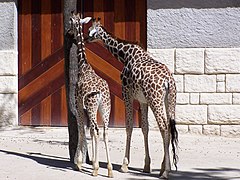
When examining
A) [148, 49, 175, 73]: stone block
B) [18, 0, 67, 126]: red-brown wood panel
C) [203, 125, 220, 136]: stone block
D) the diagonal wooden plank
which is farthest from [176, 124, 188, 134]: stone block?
the diagonal wooden plank

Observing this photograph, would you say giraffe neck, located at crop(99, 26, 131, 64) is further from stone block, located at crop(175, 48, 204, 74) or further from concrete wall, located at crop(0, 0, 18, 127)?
concrete wall, located at crop(0, 0, 18, 127)

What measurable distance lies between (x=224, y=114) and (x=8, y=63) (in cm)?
444

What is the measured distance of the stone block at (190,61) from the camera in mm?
12156

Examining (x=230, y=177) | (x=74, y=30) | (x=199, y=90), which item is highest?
(x=74, y=30)

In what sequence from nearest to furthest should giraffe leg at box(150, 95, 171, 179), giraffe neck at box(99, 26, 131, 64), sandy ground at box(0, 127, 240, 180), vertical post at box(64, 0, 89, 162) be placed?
giraffe leg at box(150, 95, 171, 179) → sandy ground at box(0, 127, 240, 180) → giraffe neck at box(99, 26, 131, 64) → vertical post at box(64, 0, 89, 162)

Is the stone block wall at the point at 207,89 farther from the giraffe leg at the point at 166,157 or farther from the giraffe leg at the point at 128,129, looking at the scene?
the giraffe leg at the point at 166,157

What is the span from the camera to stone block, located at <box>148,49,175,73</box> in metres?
12.3

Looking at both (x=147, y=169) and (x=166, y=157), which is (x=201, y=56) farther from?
(x=166, y=157)

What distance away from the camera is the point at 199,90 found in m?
12.2

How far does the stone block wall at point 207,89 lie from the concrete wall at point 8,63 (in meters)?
3.18

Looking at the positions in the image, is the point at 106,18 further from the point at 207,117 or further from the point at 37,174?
the point at 37,174

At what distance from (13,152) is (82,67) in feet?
6.98

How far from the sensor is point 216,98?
12109mm

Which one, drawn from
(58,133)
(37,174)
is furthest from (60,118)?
(37,174)
